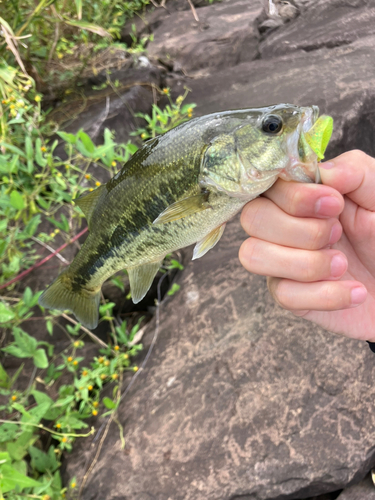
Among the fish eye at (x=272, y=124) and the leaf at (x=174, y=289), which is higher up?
the fish eye at (x=272, y=124)

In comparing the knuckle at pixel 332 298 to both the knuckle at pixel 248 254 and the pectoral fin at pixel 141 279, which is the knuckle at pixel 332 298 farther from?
the pectoral fin at pixel 141 279

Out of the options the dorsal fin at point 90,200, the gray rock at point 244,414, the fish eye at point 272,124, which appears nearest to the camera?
the fish eye at point 272,124

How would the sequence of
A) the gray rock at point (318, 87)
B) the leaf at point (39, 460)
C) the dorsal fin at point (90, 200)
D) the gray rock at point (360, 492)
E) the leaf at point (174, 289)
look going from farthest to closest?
the gray rock at point (318, 87) → the leaf at point (174, 289) → the leaf at point (39, 460) → the gray rock at point (360, 492) → the dorsal fin at point (90, 200)

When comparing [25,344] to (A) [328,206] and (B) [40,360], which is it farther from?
(A) [328,206]

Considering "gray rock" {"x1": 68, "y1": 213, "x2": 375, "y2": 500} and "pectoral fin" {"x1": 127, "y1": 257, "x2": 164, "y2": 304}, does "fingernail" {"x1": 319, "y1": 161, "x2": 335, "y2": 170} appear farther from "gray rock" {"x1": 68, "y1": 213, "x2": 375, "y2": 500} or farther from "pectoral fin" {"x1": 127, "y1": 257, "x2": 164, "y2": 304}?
"gray rock" {"x1": 68, "y1": 213, "x2": 375, "y2": 500}

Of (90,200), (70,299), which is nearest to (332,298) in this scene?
(90,200)

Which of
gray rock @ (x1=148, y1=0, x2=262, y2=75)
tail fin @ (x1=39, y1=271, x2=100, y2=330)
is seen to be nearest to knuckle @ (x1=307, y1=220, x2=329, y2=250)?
tail fin @ (x1=39, y1=271, x2=100, y2=330)

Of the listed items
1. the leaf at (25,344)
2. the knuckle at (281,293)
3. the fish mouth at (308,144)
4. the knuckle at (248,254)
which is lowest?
the leaf at (25,344)

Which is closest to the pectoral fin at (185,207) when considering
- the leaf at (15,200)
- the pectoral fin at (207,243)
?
the pectoral fin at (207,243)
